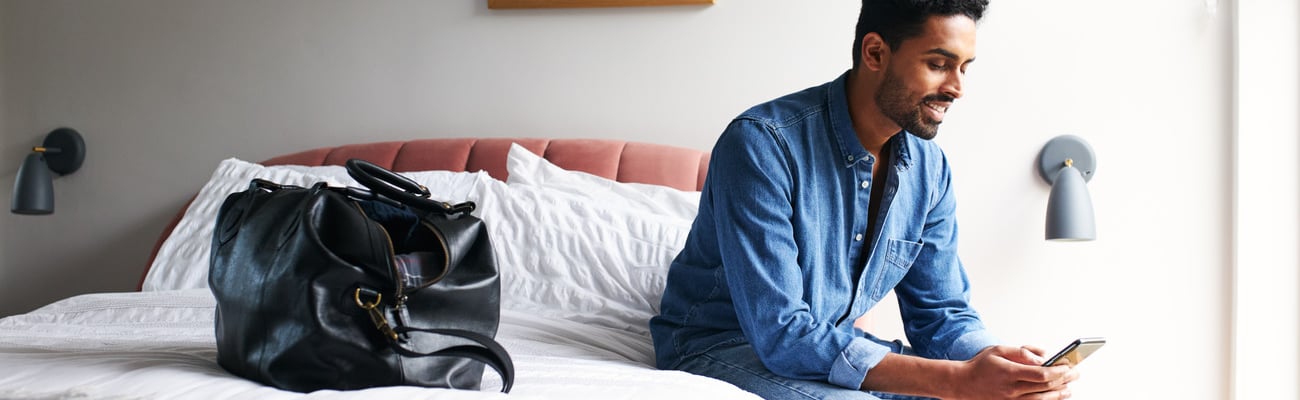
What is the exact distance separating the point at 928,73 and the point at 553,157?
1184 mm

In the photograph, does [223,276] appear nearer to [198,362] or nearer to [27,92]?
[198,362]

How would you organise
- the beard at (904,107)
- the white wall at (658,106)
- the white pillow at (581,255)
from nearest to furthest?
the beard at (904,107) < the white pillow at (581,255) < the white wall at (658,106)

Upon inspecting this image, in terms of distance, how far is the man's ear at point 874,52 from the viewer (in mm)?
1361

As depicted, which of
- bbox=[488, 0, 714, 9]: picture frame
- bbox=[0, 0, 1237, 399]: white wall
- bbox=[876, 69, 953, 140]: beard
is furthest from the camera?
bbox=[488, 0, 714, 9]: picture frame

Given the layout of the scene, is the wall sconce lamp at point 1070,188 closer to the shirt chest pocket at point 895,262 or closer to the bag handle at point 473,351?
the shirt chest pocket at point 895,262

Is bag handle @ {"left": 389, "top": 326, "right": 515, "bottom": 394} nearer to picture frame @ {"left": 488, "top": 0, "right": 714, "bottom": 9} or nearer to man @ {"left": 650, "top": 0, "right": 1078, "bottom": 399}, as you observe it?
man @ {"left": 650, "top": 0, "right": 1078, "bottom": 399}

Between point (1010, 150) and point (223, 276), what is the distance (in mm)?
1814

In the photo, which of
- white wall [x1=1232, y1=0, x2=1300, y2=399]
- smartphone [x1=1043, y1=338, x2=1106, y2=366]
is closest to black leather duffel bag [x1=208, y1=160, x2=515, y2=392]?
smartphone [x1=1043, y1=338, x2=1106, y2=366]

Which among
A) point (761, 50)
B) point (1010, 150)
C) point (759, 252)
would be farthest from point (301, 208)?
point (1010, 150)

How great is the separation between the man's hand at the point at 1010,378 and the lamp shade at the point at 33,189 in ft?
8.10

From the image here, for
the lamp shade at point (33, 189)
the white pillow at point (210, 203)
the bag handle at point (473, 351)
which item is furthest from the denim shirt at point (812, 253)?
the lamp shade at point (33, 189)

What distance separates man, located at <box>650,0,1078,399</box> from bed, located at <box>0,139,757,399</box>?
0.12 metres

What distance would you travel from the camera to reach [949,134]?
2295 mm

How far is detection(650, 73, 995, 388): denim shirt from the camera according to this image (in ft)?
4.09
